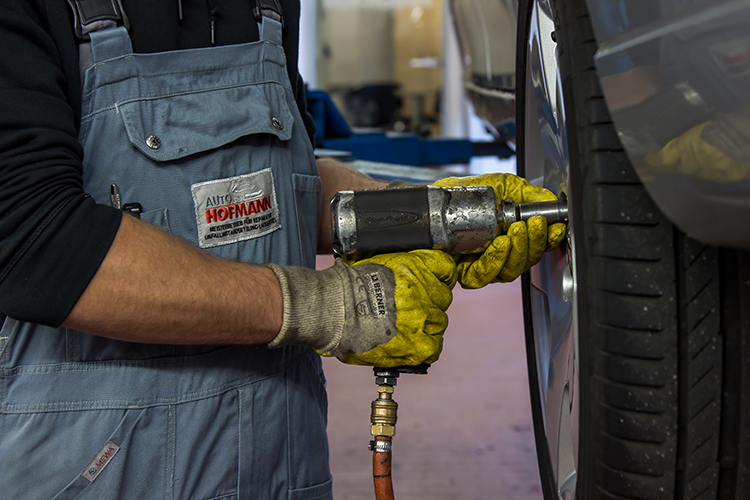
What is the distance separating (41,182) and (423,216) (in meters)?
0.47

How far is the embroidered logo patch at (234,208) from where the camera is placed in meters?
0.91

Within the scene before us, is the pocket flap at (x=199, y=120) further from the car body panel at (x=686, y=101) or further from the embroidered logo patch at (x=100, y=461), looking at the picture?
the car body panel at (x=686, y=101)

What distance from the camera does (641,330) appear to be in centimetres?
66

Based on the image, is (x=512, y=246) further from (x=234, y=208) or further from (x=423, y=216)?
(x=234, y=208)

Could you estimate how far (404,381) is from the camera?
7.67 ft

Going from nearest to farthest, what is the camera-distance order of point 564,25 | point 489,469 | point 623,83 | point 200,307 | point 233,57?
1. point 623,83
2. point 564,25
3. point 200,307
4. point 233,57
5. point 489,469

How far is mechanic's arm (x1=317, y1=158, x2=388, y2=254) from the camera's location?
124 cm

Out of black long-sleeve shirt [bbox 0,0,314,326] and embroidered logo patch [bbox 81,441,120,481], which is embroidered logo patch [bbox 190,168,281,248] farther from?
embroidered logo patch [bbox 81,441,120,481]

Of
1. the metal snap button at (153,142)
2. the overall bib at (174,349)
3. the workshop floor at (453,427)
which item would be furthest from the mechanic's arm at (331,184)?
the workshop floor at (453,427)

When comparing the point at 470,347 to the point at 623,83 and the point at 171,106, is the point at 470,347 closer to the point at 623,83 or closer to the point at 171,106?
the point at 171,106

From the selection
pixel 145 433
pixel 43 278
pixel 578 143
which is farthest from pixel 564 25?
pixel 145 433

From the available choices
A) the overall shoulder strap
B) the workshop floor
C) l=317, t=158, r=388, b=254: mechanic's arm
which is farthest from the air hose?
the workshop floor

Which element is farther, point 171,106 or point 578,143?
point 171,106

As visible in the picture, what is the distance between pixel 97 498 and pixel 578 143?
77 centimetres
